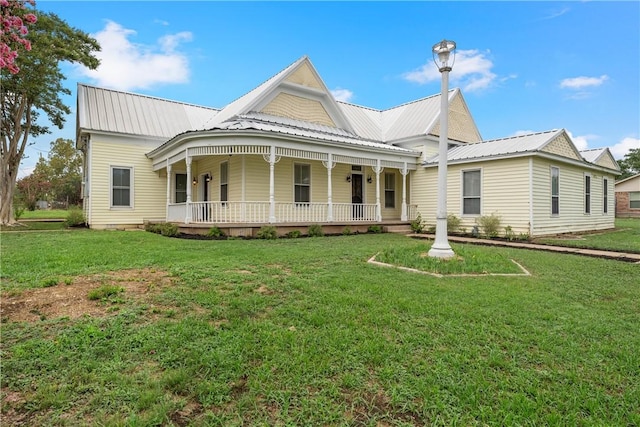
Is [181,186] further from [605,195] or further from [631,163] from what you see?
[631,163]

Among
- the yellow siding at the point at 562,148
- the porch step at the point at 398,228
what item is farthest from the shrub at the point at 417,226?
the yellow siding at the point at 562,148

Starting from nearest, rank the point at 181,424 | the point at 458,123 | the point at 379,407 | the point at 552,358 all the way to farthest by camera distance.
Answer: the point at 181,424 < the point at 379,407 < the point at 552,358 < the point at 458,123

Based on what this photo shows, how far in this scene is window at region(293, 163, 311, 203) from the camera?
13938 millimetres

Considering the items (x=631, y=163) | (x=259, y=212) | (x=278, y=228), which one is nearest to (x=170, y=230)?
(x=259, y=212)

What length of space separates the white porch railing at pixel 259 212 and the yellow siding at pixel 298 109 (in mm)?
4419

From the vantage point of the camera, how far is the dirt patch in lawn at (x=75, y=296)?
11.5 feet

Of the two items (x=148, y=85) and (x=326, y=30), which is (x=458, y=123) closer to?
(x=326, y=30)

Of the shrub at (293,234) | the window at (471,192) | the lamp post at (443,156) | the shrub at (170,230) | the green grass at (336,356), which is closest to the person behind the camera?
the green grass at (336,356)

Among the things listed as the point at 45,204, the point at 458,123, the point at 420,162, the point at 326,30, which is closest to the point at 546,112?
the point at 458,123

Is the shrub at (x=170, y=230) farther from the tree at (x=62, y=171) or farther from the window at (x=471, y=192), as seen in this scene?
the tree at (x=62, y=171)

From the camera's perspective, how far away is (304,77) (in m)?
15.2

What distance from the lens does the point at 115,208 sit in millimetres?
14539

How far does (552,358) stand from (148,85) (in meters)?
21.9

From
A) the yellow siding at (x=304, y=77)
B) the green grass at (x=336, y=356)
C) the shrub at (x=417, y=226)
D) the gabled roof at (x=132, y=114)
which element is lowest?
the green grass at (x=336, y=356)
